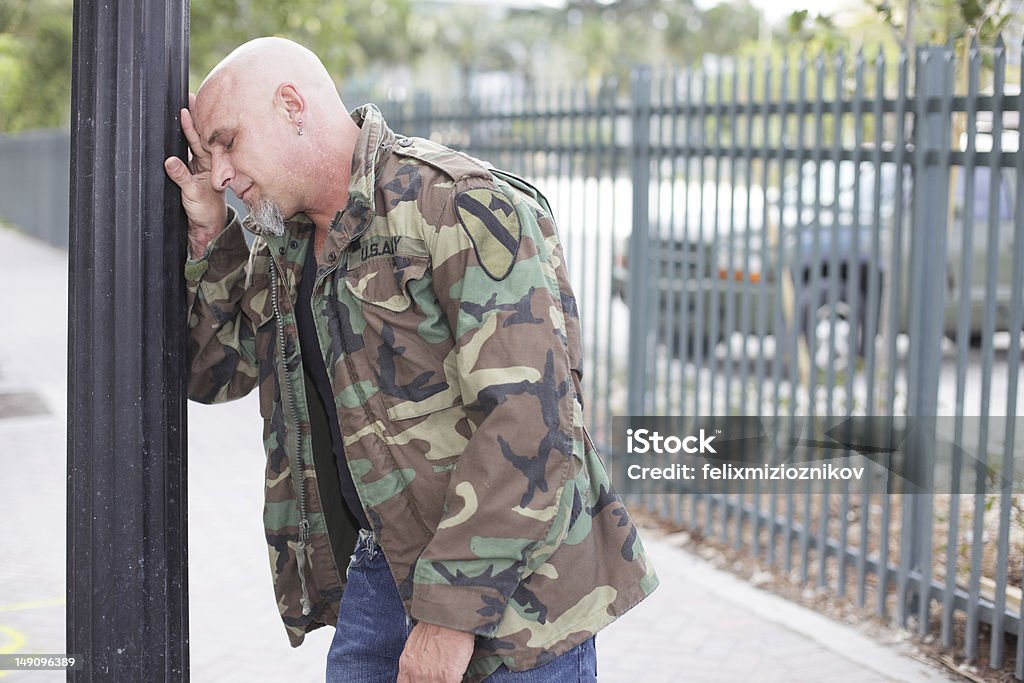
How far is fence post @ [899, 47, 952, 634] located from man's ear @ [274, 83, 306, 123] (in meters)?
3.30

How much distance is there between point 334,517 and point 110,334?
1.96ft

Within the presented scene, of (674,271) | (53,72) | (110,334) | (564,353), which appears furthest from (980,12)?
(53,72)

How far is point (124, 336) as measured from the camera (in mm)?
2223

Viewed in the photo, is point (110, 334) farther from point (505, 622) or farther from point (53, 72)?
point (53, 72)

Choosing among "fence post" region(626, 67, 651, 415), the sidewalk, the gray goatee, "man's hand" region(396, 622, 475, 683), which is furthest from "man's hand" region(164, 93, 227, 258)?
"fence post" region(626, 67, 651, 415)

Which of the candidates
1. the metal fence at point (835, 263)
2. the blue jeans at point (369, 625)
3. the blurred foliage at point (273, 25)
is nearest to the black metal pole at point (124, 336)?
the blue jeans at point (369, 625)

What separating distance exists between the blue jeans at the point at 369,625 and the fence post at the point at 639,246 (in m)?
4.36

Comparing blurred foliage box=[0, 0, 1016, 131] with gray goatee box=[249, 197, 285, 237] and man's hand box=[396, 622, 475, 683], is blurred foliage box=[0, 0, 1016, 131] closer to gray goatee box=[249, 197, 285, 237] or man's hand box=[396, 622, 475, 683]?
gray goatee box=[249, 197, 285, 237]

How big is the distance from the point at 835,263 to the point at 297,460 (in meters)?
3.52

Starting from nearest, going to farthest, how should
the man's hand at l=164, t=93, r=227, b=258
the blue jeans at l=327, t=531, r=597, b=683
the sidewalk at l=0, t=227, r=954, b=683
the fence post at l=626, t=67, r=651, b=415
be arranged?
the man's hand at l=164, t=93, r=227, b=258
the blue jeans at l=327, t=531, r=597, b=683
the sidewalk at l=0, t=227, r=954, b=683
the fence post at l=626, t=67, r=651, b=415

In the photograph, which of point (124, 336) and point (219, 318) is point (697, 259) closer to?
point (219, 318)

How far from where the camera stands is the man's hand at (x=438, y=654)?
82.7 inches

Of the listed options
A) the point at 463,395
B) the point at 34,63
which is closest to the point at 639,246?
the point at 463,395

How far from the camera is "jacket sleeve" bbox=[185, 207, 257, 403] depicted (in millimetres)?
2443
